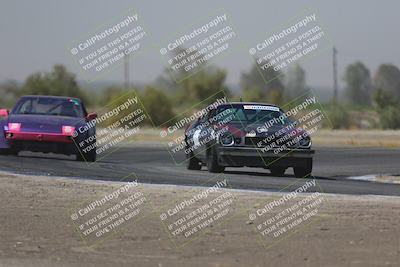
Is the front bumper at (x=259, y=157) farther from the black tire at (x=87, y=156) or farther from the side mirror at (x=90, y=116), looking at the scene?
the black tire at (x=87, y=156)

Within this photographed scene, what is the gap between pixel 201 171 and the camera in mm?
20344

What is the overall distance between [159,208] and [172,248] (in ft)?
9.16

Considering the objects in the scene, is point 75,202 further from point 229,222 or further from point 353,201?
point 353,201

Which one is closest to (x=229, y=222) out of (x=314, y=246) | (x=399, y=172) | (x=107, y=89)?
(x=314, y=246)

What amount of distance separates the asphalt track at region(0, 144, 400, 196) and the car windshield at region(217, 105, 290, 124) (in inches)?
41.0

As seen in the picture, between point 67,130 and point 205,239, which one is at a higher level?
point 205,239

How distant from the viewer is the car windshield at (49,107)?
22500 mm

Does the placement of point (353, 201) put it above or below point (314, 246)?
below

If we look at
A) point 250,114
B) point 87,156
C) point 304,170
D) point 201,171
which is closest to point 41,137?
point 87,156

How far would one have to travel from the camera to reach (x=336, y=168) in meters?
23.2

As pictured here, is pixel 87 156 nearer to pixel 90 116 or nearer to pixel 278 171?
pixel 90 116

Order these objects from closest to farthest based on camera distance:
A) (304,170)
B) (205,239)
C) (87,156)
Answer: (205,239), (304,170), (87,156)

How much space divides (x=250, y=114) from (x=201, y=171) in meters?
1.68

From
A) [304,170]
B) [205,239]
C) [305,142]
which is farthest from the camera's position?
[304,170]
